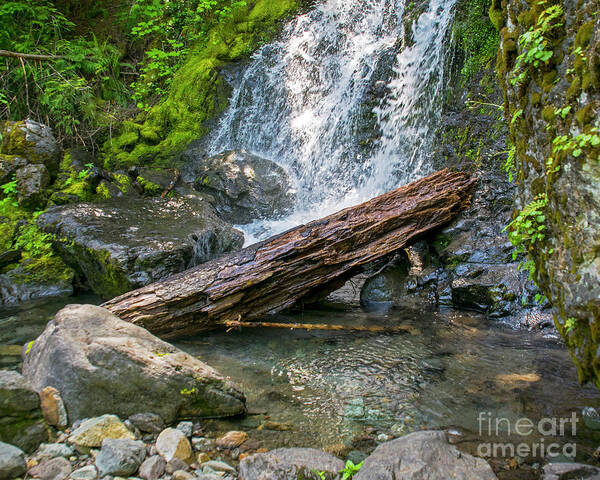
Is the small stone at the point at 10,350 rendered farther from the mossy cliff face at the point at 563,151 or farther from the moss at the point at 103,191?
the mossy cliff face at the point at 563,151

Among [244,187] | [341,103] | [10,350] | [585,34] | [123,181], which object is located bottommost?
[10,350]

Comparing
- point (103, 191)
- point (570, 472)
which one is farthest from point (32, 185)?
point (570, 472)

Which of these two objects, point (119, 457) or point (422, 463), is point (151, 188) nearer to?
point (119, 457)

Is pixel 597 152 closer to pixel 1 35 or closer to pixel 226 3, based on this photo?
pixel 1 35

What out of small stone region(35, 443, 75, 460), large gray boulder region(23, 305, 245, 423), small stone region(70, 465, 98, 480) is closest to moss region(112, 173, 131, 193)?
large gray boulder region(23, 305, 245, 423)

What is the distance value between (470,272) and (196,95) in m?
9.46

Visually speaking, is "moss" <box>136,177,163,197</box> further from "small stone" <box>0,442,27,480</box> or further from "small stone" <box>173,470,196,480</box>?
"small stone" <box>173,470,196,480</box>

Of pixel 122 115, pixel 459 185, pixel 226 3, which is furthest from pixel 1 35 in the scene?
pixel 459 185

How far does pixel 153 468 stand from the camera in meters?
2.57

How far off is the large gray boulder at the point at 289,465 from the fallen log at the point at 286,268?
272 cm

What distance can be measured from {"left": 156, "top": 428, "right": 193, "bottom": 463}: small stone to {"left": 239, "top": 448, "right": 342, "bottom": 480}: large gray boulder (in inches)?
16.3

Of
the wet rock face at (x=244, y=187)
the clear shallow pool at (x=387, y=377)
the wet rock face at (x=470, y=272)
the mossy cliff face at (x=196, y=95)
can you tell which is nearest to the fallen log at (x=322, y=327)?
the clear shallow pool at (x=387, y=377)

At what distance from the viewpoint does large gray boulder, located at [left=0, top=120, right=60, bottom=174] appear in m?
8.67

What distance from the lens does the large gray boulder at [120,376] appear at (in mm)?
3027
